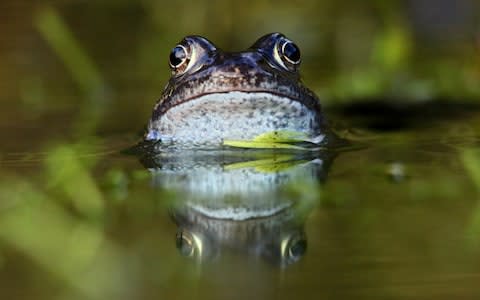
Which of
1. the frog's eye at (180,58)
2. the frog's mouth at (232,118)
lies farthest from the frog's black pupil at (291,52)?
the frog's eye at (180,58)

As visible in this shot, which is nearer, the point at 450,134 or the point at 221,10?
the point at 450,134

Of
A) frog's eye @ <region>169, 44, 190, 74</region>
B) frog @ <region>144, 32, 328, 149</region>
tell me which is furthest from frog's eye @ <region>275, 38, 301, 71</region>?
frog's eye @ <region>169, 44, 190, 74</region>

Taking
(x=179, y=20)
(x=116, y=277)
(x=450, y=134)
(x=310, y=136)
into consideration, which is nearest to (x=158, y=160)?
(x=310, y=136)

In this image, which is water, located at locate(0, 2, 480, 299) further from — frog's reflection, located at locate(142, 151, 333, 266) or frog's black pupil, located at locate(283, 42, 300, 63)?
frog's black pupil, located at locate(283, 42, 300, 63)

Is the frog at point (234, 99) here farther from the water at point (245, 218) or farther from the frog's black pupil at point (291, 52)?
the water at point (245, 218)

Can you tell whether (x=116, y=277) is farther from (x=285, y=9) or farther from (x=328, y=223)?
(x=285, y=9)

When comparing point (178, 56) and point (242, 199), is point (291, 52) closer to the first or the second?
point (178, 56)
